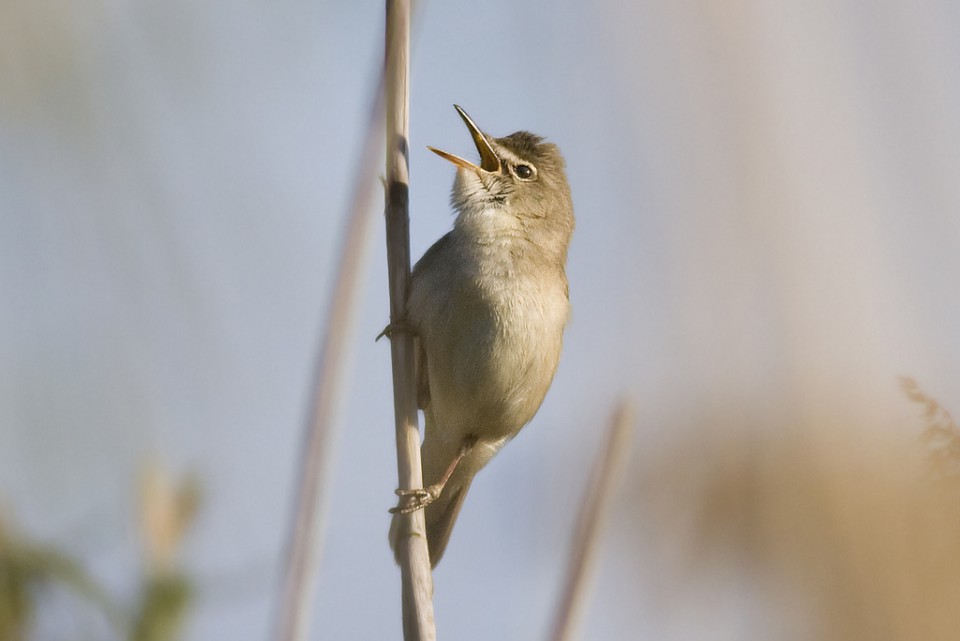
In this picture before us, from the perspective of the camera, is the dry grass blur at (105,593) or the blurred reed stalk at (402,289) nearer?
the dry grass blur at (105,593)

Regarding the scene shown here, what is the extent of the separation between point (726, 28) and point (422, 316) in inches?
41.6

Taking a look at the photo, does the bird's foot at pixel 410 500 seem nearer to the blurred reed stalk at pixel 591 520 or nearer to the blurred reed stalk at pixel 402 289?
the blurred reed stalk at pixel 402 289

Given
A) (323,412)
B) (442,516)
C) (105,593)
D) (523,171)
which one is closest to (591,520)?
(323,412)

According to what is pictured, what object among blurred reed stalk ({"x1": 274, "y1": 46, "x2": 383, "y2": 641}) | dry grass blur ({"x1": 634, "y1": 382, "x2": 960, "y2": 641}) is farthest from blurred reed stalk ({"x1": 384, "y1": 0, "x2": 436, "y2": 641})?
dry grass blur ({"x1": 634, "y1": 382, "x2": 960, "y2": 641})

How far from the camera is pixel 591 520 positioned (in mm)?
1851

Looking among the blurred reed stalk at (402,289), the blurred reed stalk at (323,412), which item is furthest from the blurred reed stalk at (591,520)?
the blurred reed stalk at (323,412)

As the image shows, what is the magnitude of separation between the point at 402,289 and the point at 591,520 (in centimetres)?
66

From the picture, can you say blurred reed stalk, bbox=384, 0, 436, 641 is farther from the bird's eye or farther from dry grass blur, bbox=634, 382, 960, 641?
the bird's eye

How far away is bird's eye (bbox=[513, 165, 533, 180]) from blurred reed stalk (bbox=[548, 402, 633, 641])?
1295 mm

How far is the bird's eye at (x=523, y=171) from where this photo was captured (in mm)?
3113

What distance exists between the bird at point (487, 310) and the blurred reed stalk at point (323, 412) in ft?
2.56

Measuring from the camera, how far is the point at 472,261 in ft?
8.80

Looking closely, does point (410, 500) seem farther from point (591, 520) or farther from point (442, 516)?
point (442, 516)

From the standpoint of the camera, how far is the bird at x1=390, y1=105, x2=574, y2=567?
2.67m
